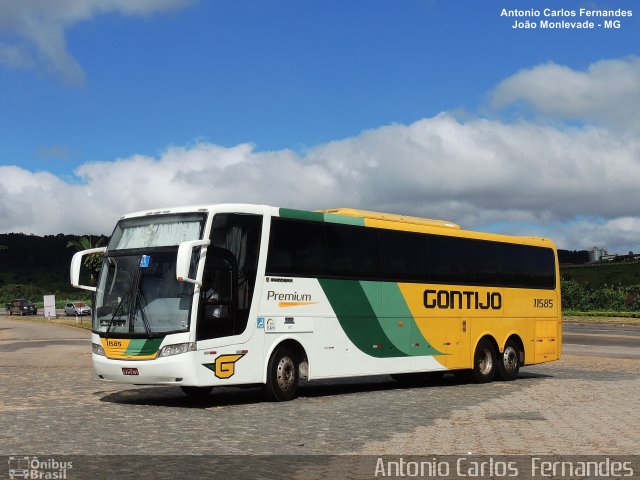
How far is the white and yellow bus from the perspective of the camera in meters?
15.4

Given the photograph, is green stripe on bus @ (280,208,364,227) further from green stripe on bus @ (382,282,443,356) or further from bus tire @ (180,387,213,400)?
bus tire @ (180,387,213,400)

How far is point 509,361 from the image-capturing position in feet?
73.8

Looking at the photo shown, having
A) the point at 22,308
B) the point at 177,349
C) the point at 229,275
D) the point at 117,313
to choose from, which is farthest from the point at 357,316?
the point at 22,308

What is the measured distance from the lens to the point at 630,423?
12.9 m

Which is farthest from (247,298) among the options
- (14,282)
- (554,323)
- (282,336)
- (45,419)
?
(14,282)

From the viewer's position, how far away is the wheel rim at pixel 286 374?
54.5 feet

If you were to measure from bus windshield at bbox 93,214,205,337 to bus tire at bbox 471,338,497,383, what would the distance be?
850cm

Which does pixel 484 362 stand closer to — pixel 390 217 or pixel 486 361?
pixel 486 361

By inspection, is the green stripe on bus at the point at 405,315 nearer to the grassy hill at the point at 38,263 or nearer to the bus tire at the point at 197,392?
the bus tire at the point at 197,392

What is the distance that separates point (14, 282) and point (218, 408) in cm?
→ 16277

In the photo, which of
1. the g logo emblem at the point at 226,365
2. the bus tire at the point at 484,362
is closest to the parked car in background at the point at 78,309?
the bus tire at the point at 484,362

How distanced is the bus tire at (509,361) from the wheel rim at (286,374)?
23.3 feet

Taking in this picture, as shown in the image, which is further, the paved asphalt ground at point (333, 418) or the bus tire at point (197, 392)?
the bus tire at point (197, 392)

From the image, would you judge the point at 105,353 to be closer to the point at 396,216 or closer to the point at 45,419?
the point at 45,419
